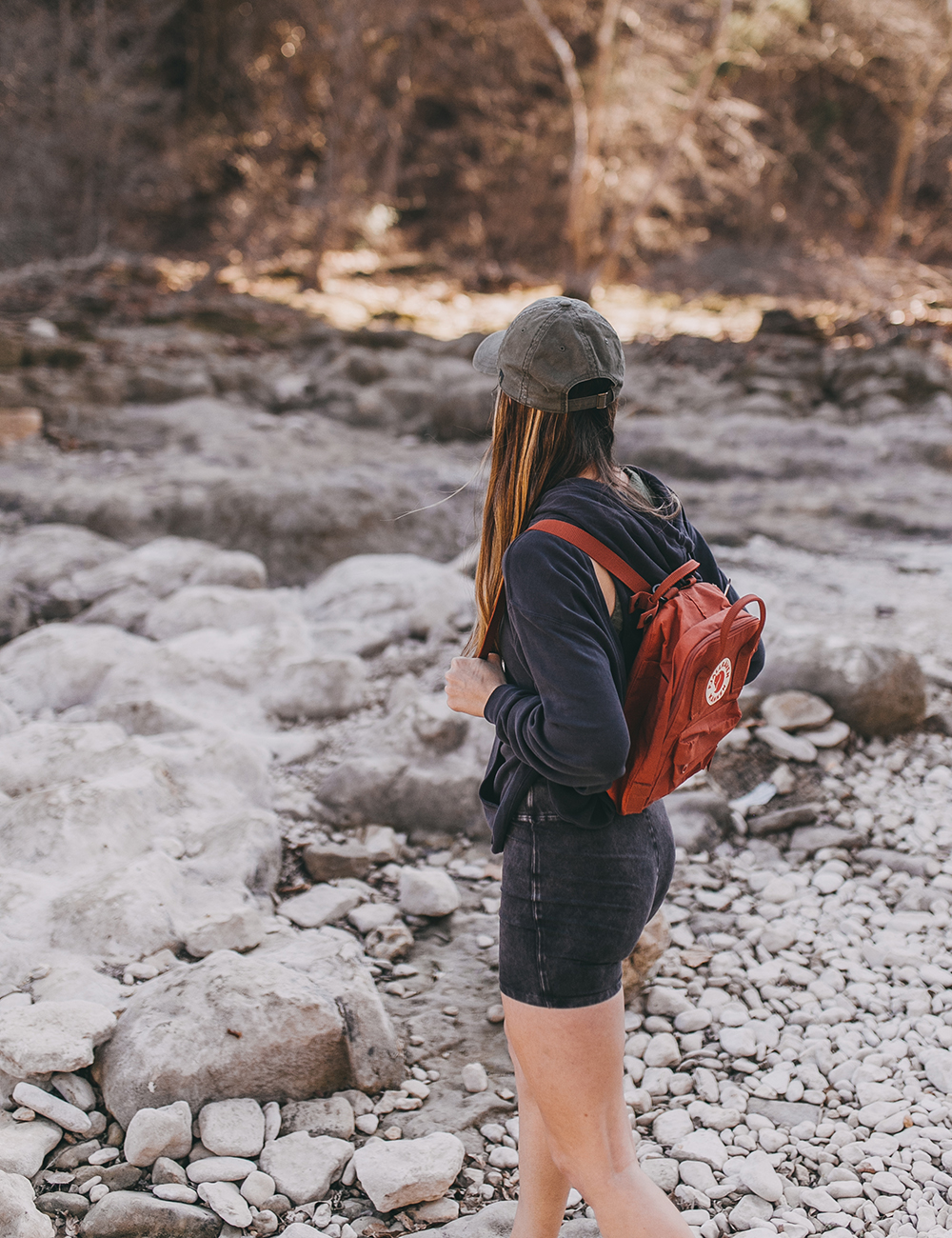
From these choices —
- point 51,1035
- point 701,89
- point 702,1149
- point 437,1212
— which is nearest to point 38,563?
point 51,1035

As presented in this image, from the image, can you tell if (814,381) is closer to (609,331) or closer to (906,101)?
(609,331)

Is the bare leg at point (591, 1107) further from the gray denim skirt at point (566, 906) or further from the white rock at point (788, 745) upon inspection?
the white rock at point (788, 745)

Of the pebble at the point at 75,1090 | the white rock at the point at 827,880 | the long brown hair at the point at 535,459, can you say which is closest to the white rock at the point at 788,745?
the white rock at the point at 827,880

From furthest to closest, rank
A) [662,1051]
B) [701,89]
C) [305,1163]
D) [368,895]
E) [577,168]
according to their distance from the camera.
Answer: [577,168]
[701,89]
[368,895]
[662,1051]
[305,1163]

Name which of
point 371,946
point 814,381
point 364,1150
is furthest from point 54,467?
point 814,381

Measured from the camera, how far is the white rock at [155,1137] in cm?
175

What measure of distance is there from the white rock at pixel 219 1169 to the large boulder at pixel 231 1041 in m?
0.12

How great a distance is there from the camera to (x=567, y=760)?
1163mm

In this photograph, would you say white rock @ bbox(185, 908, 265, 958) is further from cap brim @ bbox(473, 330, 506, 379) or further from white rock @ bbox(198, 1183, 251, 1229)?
cap brim @ bbox(473, 330, 506, 379)

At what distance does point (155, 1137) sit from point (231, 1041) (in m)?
0.21

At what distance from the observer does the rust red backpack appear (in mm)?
1233

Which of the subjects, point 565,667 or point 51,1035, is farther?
point 51,1035

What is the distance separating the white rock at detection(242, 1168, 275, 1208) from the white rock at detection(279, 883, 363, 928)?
81cm

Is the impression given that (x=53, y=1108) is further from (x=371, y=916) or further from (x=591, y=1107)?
(x=591, y=1107)
